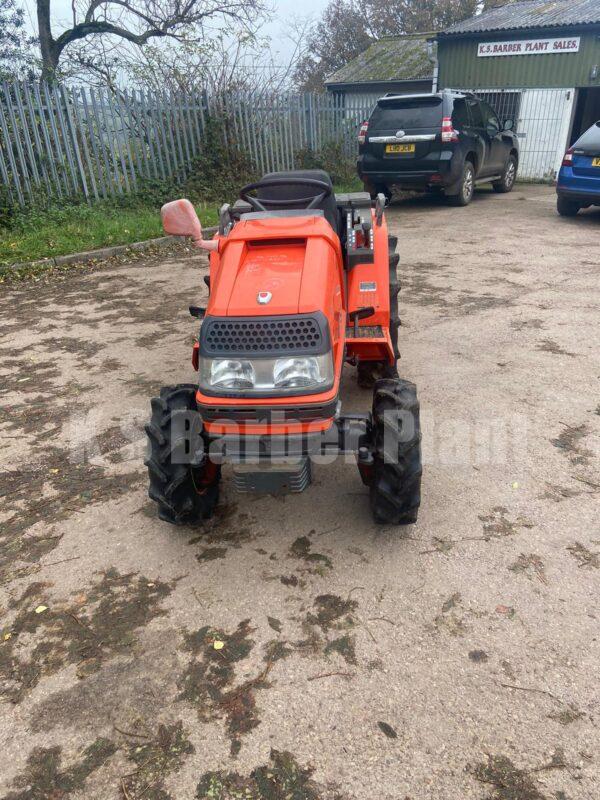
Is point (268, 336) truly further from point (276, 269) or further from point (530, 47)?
point (530, 47)

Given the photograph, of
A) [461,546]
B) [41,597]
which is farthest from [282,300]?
[41,597]

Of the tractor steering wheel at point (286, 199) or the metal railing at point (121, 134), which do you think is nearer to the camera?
the tractor steering wheel at point (286, 199)

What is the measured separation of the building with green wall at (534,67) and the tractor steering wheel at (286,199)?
1436 centimetres

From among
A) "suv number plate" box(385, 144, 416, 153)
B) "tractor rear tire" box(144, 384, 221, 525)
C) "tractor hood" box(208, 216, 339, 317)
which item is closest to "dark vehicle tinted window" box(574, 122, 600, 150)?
"suv number plate" box(385, 144, 416, 153)

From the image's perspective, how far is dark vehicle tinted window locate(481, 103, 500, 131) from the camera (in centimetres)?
1201

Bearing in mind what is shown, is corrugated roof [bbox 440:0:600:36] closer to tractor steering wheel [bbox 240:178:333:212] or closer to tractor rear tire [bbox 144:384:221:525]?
tractor steering wheel [bbox 240:178:333:212]

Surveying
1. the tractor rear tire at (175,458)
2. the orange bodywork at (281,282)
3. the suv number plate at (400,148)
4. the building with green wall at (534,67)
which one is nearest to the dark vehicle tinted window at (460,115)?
the suv number plate at (400,148)

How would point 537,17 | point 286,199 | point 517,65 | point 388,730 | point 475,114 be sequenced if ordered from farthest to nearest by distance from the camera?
point 537,17, point 517,65, point 475,114, point 286,199, point 388,730

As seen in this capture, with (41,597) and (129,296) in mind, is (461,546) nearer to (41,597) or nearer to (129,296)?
(41,597)

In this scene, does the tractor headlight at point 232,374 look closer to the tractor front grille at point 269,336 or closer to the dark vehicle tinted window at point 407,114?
the tractor front grille at point 269,336

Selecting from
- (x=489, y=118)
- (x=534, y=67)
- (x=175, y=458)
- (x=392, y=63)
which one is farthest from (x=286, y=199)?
(x=392, y=63)

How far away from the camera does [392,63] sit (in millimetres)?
23344

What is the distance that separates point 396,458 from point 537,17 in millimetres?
17379

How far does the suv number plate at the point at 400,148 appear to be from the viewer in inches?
419
